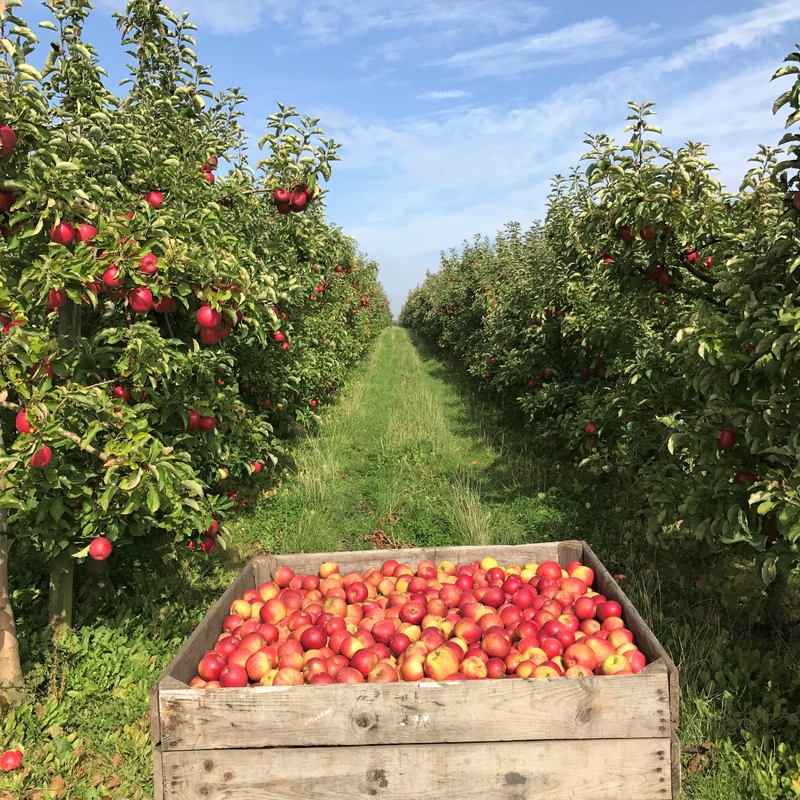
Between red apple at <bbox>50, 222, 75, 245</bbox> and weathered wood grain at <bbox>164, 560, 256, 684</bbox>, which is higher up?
red apple at <bbox>50, 222, 75, 245</bbox>

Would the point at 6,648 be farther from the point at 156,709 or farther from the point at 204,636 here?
the point at 156,709

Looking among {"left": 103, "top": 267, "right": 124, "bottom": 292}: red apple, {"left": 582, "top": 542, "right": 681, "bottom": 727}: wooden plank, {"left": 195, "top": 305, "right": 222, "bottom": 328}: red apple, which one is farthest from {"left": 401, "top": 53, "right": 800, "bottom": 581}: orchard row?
{"left": 103, "top": 267, "right": 124, "bottom": 292}: red apple

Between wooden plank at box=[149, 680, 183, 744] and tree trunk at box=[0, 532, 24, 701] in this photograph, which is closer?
wooden plank at box=[149, 680, 183, 744]

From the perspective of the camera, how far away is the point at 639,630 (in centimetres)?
263

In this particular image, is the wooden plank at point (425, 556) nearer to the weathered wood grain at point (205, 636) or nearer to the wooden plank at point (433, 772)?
the weathered wood grain at point (205, 636)

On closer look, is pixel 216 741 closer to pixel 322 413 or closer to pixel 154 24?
pixel 154 24

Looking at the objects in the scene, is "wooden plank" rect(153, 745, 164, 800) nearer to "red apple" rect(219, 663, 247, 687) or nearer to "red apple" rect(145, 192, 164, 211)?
"red apple" rect(219, 663, 247, 687)

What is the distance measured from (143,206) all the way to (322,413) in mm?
8766

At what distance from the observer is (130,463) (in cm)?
284

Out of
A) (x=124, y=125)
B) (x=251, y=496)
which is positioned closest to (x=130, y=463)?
(x=124, y=125)

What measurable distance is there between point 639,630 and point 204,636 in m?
1.97

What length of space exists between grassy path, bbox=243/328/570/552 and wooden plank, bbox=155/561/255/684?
256 cm

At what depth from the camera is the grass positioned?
3.16 meters

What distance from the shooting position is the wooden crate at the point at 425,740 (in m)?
2.14
